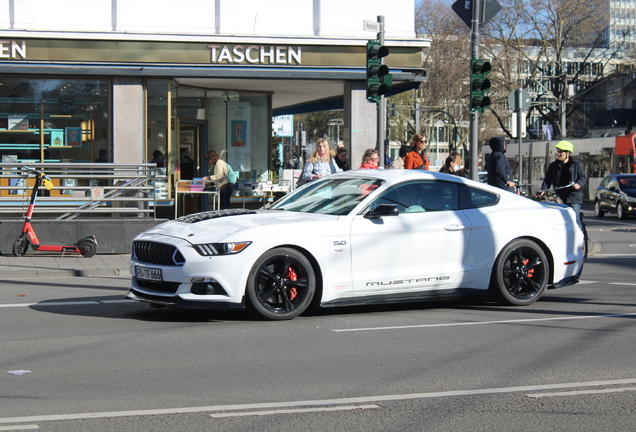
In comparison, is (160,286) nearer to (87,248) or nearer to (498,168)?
(87,248)

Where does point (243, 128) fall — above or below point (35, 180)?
above

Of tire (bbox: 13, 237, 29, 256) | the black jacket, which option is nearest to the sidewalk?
tire (bbox: 13, 237, 29, 256)

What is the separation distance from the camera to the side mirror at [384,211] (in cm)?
815

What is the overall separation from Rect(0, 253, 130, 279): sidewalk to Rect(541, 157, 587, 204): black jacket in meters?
6.95

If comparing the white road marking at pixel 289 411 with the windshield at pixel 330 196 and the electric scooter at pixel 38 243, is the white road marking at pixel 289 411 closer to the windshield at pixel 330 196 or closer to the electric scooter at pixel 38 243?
the windshield at pixel 330 196

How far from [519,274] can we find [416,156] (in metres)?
5.73

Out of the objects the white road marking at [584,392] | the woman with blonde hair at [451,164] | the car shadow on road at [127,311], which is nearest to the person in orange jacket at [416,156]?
A: the woman with blonde hair at [451,164]

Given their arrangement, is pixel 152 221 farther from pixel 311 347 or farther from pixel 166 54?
pixel 311 347

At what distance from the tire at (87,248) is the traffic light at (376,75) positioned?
18.0 ft

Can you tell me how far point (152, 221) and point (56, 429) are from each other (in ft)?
34.4

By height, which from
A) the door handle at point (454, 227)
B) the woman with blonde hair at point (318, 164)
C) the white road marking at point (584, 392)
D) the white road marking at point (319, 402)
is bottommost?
the white road marking at point (584, 392)

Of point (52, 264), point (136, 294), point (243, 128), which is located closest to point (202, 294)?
point (136, 294)

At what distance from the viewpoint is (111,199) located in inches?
587

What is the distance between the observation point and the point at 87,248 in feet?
45.9
